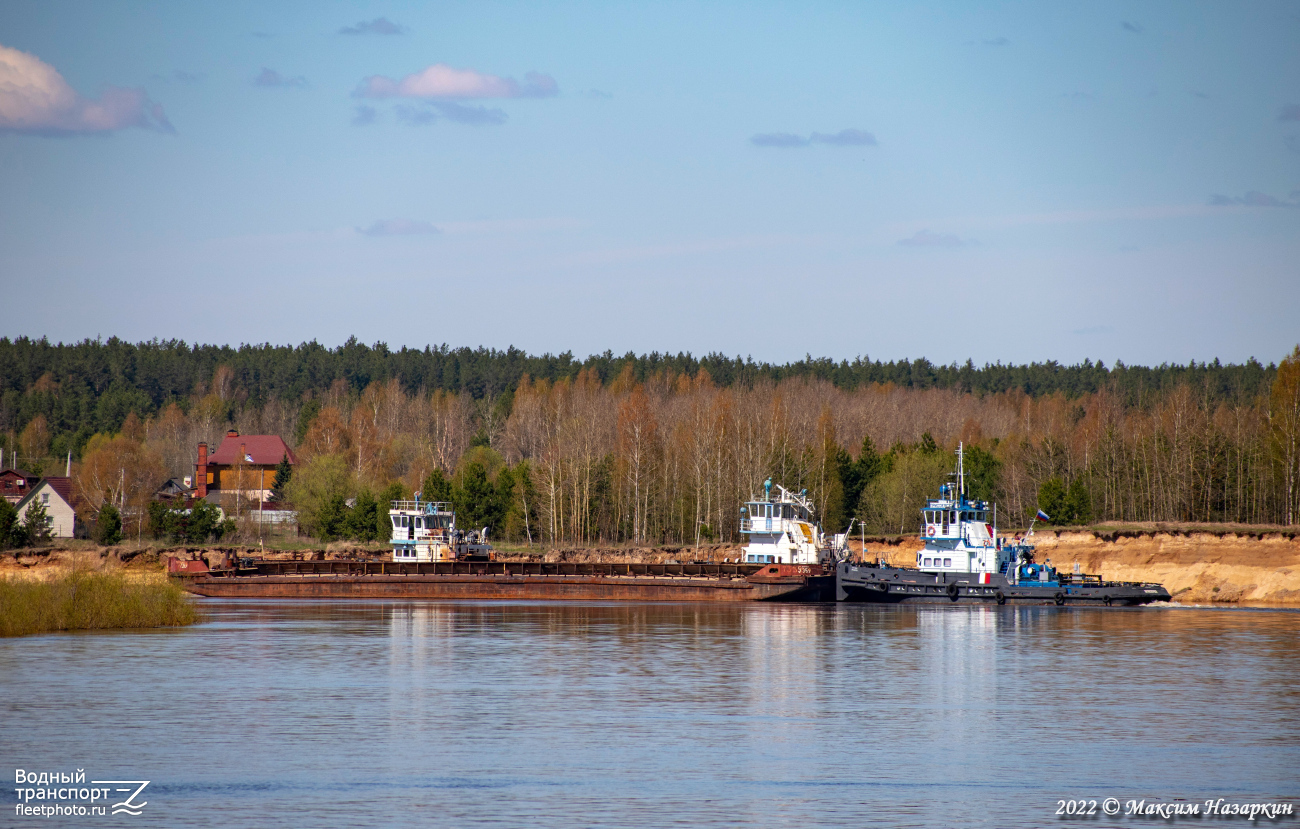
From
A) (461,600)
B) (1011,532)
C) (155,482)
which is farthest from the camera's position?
(155,482)

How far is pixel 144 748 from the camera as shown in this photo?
20.7m

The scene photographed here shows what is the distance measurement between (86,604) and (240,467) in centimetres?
6357

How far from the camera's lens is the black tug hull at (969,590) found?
55.2 m

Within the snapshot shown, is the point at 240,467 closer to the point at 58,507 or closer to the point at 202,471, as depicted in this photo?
the point at 202,471

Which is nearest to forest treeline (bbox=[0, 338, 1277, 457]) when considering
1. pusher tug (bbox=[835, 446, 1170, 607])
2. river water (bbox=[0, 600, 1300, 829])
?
pusher tug (bbox=[835, 446, 1170, 607])

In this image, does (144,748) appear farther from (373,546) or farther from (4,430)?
(4,430)

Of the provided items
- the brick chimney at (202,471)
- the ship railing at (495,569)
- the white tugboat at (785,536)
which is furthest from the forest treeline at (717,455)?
the white tugboat at (785,536)

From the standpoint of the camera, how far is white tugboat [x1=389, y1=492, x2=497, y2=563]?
2559 inches

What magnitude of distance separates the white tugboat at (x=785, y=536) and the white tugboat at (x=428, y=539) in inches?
612

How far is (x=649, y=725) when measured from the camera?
23438 mm

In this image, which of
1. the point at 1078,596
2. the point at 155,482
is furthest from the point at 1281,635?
the point at 155,482

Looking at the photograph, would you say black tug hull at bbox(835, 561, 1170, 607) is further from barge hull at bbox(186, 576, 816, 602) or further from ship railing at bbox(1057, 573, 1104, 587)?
barge hull at bbox(186, 576, 816, 602)

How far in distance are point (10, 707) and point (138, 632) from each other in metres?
17.2

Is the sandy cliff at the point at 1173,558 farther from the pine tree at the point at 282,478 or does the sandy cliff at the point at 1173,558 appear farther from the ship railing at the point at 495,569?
the pine tree at the point at 282,478
